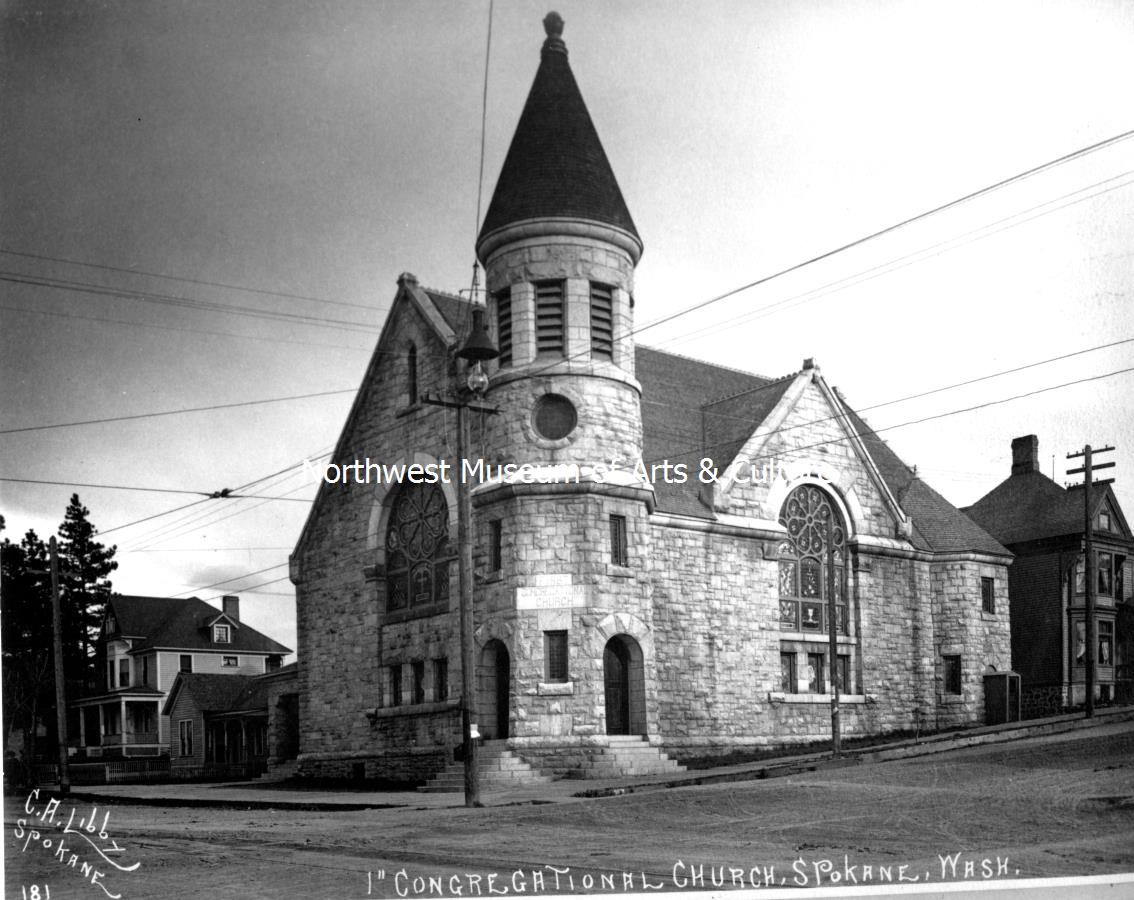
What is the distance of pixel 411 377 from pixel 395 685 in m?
5.72

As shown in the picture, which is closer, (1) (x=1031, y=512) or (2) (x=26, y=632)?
(2) (x=26, y=632)

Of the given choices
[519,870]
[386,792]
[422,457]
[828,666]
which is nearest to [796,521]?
[828,666]

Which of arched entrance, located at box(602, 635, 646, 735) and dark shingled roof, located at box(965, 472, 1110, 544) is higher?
dark shingled roof, located at box(965, 472, 1110, 544)

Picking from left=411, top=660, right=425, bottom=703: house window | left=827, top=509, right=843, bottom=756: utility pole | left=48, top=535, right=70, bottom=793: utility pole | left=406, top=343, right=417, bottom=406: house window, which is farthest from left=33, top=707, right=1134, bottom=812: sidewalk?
left=406, top=343, right=417, bottom=406: house window

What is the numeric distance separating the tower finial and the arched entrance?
12334 mm

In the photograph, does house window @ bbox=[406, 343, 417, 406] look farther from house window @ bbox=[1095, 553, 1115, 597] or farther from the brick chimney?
house window @ bbox=[1095, 553, 1115, 597]

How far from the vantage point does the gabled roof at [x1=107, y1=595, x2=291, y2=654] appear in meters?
11.8

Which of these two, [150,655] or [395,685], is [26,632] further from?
[395,685]

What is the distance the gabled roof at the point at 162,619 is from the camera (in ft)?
38.8

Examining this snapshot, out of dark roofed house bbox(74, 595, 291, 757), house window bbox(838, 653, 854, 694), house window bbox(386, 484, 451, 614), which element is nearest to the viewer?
dark roofed house bbox(74, 595, 291, 757)

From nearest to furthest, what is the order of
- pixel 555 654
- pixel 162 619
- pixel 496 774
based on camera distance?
pixel 162 619, pixel 496 774, pixel 555 654

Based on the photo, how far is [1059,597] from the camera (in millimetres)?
29875

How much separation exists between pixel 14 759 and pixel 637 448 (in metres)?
10.7

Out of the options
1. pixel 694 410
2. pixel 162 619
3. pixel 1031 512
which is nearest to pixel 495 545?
pixel 694 410
